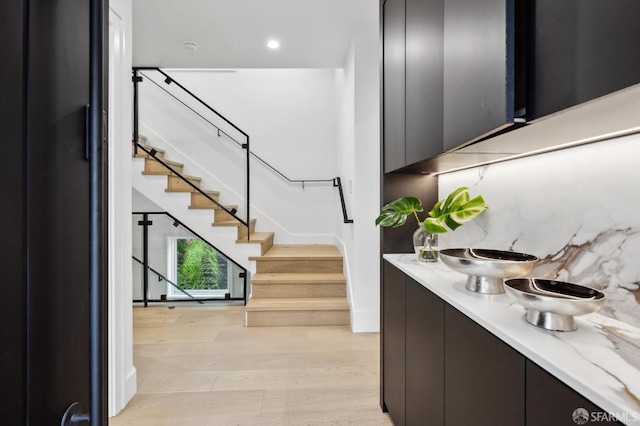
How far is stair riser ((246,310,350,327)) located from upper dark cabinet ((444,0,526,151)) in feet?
7.72

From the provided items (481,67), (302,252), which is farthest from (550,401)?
(302,252)

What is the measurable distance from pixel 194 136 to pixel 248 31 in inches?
93.2

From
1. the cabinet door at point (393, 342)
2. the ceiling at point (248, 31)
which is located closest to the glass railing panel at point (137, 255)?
the ceiling at point (248, 31)

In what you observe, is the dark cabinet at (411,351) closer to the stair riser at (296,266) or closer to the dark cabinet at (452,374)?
the dark cabinet at (452,374)

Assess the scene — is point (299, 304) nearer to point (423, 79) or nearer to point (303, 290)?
point (303, 290)

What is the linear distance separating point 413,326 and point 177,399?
59.9 inches

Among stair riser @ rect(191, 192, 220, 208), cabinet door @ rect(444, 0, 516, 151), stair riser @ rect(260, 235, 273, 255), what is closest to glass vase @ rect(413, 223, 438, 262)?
cabinet door @ rect(444, 0, 516, 151)

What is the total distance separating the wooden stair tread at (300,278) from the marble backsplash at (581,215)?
2.08 m

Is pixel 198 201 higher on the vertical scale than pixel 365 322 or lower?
higher

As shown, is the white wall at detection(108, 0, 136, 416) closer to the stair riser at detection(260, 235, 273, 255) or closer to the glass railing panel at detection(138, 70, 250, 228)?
the stair riser at detection(260, 235, 273, 255)

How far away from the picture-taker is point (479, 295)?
108 centimetres

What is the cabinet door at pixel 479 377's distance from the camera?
746mm

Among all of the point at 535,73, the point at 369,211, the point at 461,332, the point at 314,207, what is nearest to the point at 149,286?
the point at 314,207

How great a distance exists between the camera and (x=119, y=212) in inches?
73.2
